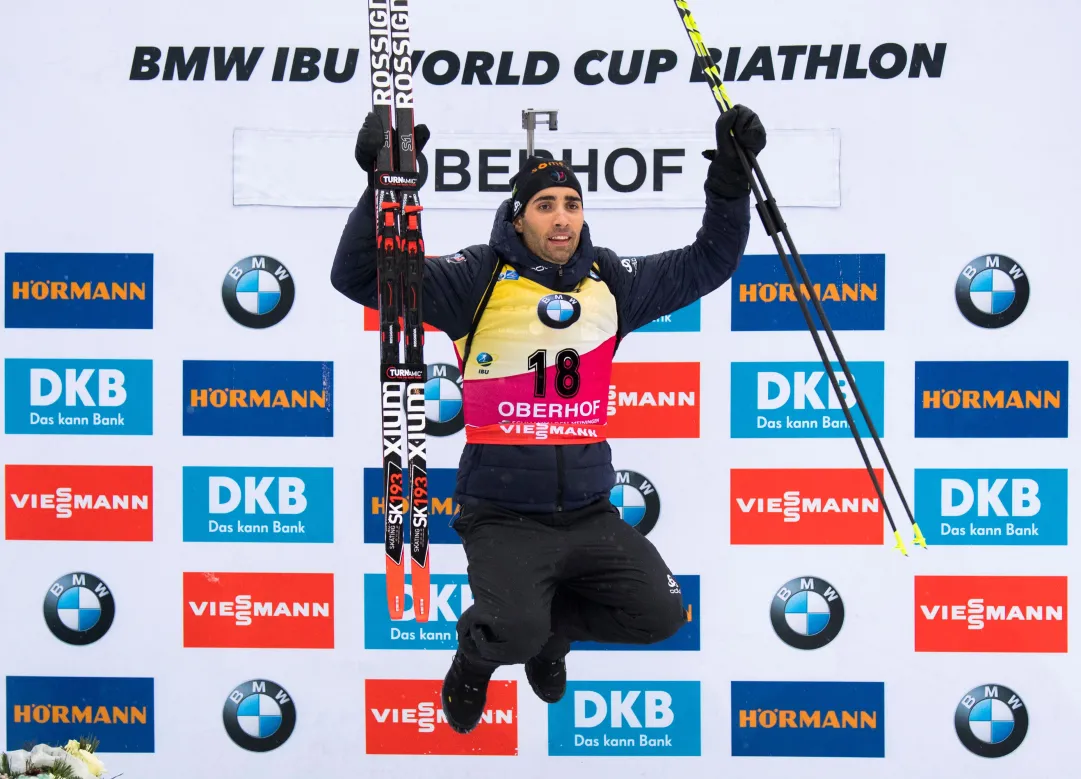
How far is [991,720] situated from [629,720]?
1142 mm

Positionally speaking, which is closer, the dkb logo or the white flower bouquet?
the white flower bouquet

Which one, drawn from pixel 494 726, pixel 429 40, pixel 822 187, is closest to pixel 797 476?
pixel 822 187

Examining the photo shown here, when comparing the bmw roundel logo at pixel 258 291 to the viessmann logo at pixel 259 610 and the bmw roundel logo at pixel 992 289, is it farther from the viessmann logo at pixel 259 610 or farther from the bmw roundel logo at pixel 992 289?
the bmw roundel logo at pixel 992 289

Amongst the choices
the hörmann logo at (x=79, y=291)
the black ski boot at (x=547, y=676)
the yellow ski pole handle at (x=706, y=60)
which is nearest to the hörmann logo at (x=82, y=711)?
the hörmann logo at (x=79, y=291)

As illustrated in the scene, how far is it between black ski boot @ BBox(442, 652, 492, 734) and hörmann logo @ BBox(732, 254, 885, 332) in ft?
4.59

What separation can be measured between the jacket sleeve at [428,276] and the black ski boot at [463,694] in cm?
84

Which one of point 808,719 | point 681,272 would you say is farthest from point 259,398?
point 808,719

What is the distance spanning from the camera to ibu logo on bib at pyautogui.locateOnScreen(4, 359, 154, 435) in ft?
12.5

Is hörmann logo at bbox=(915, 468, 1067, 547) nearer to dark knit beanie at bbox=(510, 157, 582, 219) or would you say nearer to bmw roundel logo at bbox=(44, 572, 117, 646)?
dark knit beanie at bbox=(510, 157, 582, 219)

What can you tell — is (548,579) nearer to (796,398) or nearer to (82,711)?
(796,398)

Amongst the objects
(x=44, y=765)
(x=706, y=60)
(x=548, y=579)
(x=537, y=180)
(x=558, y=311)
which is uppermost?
(x=706, y=60)

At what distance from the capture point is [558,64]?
12.0 feet

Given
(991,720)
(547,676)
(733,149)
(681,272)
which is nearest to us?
(733,149)

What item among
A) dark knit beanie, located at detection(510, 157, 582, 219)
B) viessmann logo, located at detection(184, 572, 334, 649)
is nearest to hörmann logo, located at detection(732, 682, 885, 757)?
viessmann logo, located at detection(184, 572, 334, 649)
